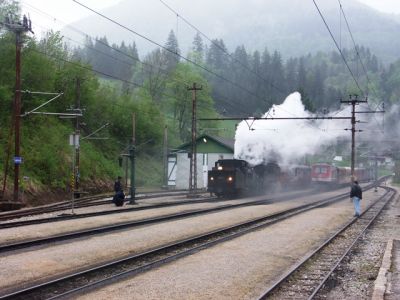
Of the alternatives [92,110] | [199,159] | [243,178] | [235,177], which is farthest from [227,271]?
[199,159]

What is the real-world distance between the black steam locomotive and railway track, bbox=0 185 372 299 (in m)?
19.3

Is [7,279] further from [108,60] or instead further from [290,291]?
[108,60]

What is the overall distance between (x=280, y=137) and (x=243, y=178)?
19.5ft

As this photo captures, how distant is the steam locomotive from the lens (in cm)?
3791

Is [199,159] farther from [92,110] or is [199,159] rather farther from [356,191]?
A: [356,191]

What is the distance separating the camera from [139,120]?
61.2m

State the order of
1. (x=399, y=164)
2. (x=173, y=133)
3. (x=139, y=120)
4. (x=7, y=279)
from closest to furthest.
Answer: (x=7, y=279) → (x=139, y=120) → (x=173, y=133) → (x=399, y=164)

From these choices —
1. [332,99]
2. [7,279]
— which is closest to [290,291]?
[7,279]

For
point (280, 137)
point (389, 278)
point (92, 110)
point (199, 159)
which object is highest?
point (92, 110)

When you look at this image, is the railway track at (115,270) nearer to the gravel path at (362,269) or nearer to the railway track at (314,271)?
the railway track at (314,271)

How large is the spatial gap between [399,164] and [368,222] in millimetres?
78704

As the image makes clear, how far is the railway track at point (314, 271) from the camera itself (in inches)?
379

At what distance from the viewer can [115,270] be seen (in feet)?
38.0

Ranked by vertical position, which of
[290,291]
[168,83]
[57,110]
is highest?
[168,83]
